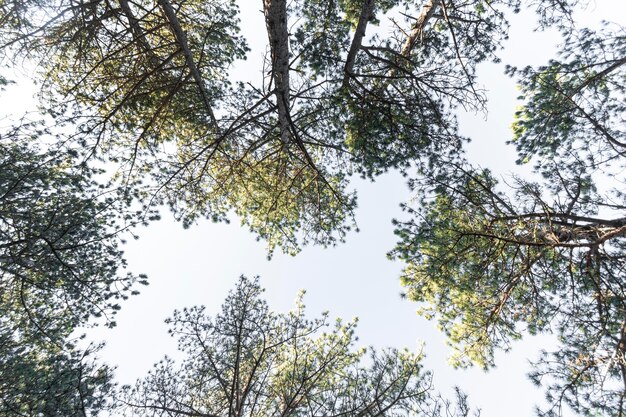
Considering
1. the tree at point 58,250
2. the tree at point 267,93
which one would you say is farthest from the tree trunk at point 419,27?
the tree at point 58,250

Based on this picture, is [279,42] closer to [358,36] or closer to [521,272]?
[358,36]

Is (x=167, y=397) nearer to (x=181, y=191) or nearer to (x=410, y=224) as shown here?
(x=181, y=191)

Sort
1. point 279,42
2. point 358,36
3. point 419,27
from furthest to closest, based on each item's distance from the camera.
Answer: point 419,27 → point 358,36 → point 279,42

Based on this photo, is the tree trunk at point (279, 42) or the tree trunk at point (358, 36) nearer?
the tree trunk at point (279, 42)

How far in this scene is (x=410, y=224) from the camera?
18.5 feet

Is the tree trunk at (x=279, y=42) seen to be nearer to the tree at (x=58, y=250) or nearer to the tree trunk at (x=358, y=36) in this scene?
the tree trunk at (x=358, y=36)

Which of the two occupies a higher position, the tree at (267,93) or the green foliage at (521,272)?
the tree at (267,93)

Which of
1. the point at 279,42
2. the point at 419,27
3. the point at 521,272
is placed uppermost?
the point at 419,27

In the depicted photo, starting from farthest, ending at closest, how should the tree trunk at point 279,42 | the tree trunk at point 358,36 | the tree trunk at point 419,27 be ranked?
1. the tree trunk at point 419,27
2. the tree trunk at point 358,36
3. the tree trunk at point 279,42

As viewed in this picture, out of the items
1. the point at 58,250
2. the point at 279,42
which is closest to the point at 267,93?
the point at 279,42

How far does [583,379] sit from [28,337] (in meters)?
9.62

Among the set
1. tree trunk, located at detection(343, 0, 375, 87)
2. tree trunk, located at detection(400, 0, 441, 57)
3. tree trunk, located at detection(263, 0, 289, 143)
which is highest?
tree trunk, located at detection(400, 0, 441, 57)

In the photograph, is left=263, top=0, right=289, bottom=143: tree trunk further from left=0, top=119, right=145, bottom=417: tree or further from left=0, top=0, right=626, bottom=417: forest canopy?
left=0, top=119, right=145, bottom=417: tree

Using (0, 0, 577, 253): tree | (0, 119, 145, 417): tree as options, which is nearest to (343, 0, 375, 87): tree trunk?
(0, 0, 577, 253): tree
